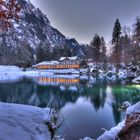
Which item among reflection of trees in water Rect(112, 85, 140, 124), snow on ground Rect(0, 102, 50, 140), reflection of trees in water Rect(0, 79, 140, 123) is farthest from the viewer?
reflection of trees in water Rect(0, 79, 140, 123)

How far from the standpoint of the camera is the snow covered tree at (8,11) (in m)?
8.16

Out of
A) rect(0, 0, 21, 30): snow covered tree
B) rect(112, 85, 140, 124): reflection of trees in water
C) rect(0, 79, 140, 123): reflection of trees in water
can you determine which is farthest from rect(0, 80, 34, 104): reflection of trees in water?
rect(0, 0, 21, 30): snow covered tree

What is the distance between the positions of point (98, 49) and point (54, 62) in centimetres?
2818

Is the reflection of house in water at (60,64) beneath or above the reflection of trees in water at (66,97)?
above

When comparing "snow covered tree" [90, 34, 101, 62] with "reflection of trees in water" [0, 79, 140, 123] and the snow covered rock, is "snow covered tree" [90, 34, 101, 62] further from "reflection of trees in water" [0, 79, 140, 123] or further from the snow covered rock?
the snow covered rock

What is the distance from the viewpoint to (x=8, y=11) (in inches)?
328

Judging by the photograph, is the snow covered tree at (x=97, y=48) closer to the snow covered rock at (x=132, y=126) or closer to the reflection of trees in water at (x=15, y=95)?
the reflection of trees in water at (x=15, y=95)

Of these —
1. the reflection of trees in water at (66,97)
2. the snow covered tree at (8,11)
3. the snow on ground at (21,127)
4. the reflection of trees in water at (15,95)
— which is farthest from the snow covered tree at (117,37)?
the snow covered tree at (8,11)

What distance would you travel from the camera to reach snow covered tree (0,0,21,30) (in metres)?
Answer: 8.16

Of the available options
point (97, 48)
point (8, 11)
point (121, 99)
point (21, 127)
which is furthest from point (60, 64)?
point (21, 127)

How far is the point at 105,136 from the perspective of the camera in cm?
977

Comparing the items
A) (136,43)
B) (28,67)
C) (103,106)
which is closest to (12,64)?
(28,67)

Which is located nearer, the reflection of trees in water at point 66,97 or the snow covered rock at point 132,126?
the snow covered rock at point 132,126

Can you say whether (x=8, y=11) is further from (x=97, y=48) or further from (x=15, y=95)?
(x=97, y=48)
